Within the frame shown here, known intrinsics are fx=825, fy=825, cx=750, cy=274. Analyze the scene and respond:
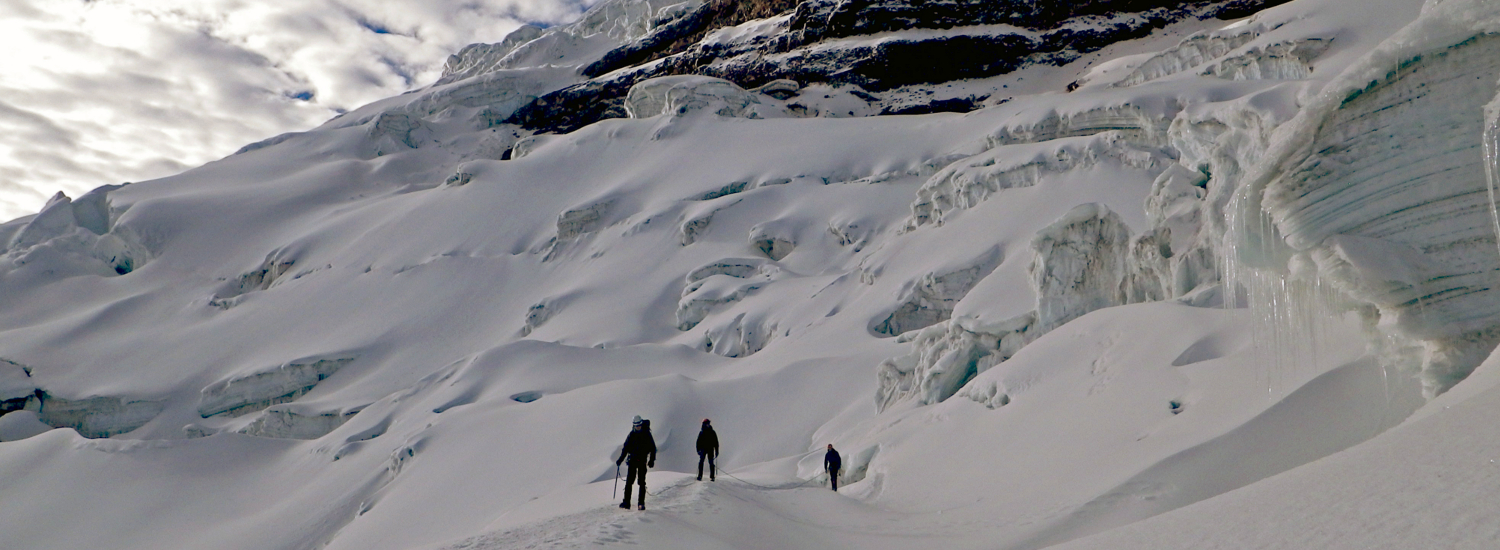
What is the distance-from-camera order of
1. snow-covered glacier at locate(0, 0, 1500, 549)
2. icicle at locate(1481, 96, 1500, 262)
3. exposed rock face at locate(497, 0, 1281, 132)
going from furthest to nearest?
exposed rock face at locate(497, 0, 1281, 132), snow-covered glacier at locate(0, 0, 1500, 549), icicle at locate(1481, 96, 1500, 262)

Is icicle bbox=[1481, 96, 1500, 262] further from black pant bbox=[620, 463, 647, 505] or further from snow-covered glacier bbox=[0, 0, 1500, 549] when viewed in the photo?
black pant bbox=[620, 463, 647, 505]

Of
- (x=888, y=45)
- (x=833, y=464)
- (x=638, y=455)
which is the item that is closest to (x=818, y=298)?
(x=833, y=464)

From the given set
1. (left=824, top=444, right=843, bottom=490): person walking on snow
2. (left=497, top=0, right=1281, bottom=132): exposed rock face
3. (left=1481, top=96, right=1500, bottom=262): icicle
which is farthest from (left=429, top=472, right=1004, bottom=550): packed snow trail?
(left=497, top=0, right=1281, bottom=132): exposed rock face

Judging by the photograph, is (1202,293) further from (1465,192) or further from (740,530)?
(740,530)

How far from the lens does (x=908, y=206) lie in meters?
38.6

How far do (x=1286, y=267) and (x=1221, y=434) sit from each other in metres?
1.55

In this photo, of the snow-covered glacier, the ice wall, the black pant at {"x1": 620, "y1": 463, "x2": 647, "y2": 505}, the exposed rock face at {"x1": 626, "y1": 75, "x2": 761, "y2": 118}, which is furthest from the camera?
the exposed rock face at {"x1": 626, "y1": 75, "x2": 761, "y2": 118}

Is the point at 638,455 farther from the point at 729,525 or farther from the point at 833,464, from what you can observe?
the point at 833,464

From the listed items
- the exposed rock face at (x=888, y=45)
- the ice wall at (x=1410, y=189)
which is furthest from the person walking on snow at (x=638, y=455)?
the exposed rock face at (x=888, y=45)

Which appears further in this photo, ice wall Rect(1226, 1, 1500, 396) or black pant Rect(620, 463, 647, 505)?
black pant Rect(620, 463, 647, 505)

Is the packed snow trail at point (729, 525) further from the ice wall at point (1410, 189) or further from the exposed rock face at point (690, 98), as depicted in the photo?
the exposed rock face at point (690, 98)

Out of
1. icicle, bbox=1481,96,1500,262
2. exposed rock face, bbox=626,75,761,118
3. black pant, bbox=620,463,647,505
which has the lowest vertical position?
black pant, bbox=620,463,647,505

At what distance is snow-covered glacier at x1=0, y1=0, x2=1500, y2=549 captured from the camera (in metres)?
6.73

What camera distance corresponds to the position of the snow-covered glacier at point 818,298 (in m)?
6.73
